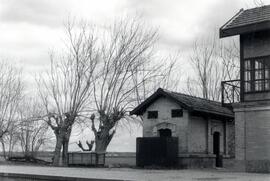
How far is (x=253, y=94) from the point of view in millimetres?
20359

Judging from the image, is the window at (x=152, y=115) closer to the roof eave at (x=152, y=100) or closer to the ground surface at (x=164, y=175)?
the roof eave at (x=152, y=100)

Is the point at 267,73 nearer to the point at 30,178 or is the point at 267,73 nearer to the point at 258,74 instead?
the point at 258,74

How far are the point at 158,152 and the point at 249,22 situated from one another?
7.98 m

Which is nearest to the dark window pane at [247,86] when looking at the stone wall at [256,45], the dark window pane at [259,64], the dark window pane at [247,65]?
the dark window pane at [247,65]

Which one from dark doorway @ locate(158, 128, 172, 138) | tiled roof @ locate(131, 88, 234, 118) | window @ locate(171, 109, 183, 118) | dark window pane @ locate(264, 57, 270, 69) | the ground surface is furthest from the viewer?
dark doorway @ locate(158, 128, 172, 138)

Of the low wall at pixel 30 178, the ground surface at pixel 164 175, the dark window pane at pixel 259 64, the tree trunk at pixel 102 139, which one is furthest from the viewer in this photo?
the tree trunk at pixel 102 139

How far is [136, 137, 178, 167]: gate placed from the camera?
2386cm

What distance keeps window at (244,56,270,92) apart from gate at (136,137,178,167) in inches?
211

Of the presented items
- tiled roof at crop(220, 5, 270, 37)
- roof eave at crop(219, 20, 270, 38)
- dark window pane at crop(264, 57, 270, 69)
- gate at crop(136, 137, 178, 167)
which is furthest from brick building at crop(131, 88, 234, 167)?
dark window pane at crop(264, 57, 270, 69)

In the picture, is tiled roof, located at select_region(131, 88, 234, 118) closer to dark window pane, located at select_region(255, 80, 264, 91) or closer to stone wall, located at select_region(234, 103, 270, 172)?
stone wall, located at select_region(234, 103, 270, 172)

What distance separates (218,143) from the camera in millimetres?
27297

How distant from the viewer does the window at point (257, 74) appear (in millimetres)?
20016

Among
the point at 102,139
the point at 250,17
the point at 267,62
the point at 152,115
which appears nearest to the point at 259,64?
the point at 267,62

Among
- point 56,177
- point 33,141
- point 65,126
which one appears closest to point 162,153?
point 56,177
